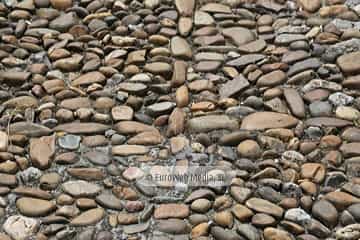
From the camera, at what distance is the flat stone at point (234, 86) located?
2.21m

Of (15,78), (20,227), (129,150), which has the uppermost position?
(15,78)

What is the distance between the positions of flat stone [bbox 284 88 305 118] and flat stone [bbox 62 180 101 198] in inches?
26.5

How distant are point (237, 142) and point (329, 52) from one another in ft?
1.76

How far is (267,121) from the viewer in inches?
83.1

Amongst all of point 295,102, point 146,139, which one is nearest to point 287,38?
point 295,102

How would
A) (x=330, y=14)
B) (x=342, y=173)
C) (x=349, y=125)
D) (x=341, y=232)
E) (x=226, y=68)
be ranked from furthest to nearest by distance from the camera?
(x=330, y=14)
(x=226, y=68)
(x=349, y=125)
(x=342, y=173)
(x=341, y=232)

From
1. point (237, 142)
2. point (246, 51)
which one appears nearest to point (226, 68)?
point (246, 51)

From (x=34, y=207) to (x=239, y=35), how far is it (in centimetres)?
100

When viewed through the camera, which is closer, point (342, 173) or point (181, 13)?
point (342, 173)

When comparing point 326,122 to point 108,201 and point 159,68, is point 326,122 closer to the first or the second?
point 159,68

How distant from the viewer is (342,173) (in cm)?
194

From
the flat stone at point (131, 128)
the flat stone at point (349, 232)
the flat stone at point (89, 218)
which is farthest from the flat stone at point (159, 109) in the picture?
the flat stone at point (349, 232)

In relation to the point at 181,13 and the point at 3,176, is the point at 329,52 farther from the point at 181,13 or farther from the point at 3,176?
the point at 3,176

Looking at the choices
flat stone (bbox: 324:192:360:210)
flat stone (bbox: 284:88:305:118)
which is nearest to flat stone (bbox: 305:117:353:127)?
flat stone (bbox: 284:88:305:118)
